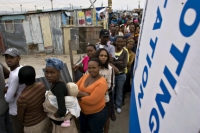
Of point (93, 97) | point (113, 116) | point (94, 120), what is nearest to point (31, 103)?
point (93, 97)

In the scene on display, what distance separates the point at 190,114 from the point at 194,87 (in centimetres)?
8

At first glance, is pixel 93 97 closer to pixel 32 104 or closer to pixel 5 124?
pixel 32 104

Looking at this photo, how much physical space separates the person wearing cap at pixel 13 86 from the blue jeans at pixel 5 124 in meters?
0.11

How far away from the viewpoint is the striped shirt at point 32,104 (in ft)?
5.22

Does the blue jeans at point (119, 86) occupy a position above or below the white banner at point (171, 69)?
below

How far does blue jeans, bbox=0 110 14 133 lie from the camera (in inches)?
81.2

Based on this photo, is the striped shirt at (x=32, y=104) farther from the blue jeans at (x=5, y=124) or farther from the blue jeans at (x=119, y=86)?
the blue jeans at (x=119, y=86)

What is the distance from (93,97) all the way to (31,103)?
659mm

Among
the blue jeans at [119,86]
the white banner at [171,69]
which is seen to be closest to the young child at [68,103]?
the white banner at [171,69]

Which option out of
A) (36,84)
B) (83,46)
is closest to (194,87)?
(36,84)

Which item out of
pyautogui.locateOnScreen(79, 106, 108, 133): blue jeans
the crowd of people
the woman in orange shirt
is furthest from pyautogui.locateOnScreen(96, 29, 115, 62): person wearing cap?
pyautogui.locateOnScreen(79, 106, 108, 133): blue jeans

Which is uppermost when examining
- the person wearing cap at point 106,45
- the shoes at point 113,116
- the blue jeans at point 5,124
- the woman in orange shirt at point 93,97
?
the person wearing cap at point 106,45

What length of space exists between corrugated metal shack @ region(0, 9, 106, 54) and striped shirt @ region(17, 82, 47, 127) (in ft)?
25.2

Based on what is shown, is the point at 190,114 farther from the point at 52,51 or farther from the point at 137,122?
the point at 52,51
